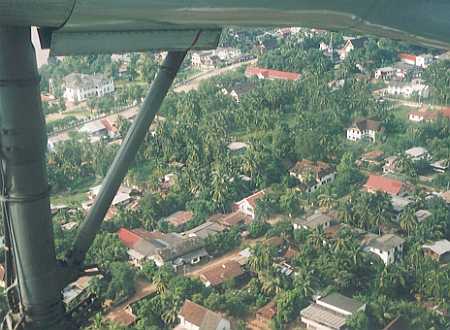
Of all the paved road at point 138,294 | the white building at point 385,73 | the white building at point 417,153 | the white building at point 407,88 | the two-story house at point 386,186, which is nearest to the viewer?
the paved road at point 138,294

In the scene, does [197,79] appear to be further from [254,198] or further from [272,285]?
[272,285]

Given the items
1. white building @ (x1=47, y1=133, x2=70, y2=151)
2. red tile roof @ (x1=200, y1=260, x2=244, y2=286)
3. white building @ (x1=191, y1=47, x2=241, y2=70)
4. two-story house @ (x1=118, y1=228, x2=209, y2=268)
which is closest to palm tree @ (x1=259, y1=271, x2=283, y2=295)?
red tile roof @ (x1=200, y1=260, x2=244, y2=286)

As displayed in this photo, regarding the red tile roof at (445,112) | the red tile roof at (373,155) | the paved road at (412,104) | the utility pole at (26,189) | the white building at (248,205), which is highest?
the utility pole at (26,189)

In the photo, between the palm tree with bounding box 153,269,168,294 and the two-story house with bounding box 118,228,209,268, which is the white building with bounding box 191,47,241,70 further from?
the palm tree with bounding box 153,269,168,294

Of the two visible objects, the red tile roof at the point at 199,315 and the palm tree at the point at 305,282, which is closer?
the red tile roof at the point at 199,315

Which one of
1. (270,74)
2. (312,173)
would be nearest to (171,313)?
(312,173)

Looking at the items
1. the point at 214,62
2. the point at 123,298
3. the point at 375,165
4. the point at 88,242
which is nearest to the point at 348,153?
the point at 375,165

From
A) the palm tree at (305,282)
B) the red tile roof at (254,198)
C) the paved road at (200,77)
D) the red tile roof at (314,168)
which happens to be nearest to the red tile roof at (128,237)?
the red tile roof at (254,198)

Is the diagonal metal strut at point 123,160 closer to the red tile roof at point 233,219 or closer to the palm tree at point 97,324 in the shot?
the palm tree at point 97,324
